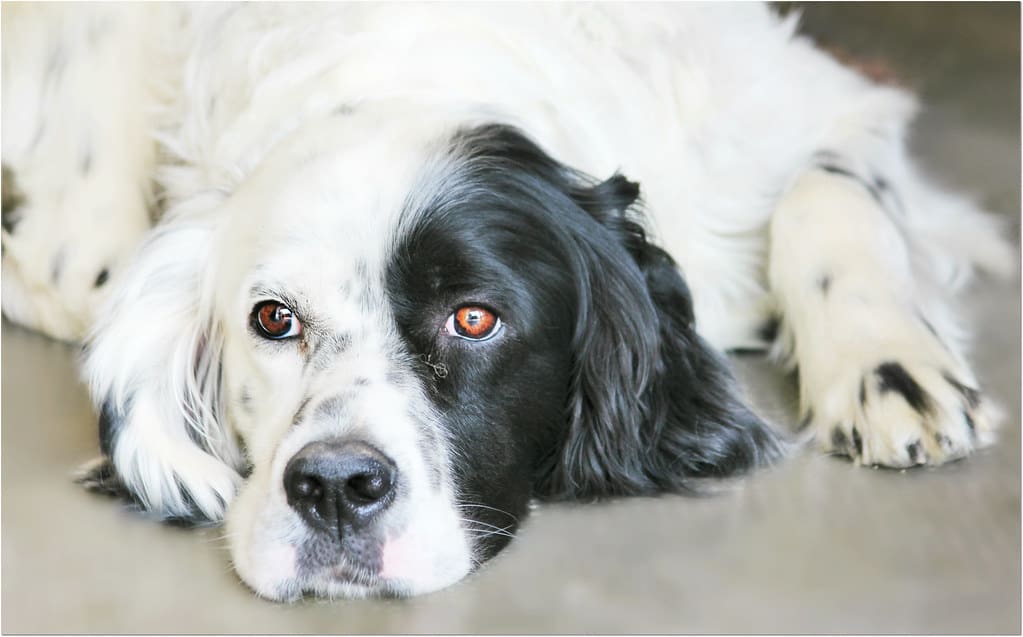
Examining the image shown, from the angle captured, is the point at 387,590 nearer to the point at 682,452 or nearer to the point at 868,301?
the point at 682,452

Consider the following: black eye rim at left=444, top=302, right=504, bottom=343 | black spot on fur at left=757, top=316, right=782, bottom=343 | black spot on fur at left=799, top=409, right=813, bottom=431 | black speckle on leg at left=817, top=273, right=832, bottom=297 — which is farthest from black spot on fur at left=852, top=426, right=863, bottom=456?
black eye rim at left=444, top=302, right=504, bottom=343

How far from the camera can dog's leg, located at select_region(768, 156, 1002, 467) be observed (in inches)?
93.3

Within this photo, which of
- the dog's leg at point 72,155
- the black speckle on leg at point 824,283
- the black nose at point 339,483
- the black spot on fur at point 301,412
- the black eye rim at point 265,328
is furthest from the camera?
the dog's leg at point 72,155

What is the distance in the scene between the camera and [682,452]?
2.43 m

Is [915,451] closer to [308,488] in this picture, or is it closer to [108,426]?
[308,488]

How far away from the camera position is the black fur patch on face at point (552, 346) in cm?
213

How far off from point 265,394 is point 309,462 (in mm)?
343

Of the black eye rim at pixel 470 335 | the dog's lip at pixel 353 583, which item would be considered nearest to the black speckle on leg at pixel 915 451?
the black eye rim at pixel 470 335

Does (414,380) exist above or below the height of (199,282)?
above

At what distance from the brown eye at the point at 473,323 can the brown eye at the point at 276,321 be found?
252mm

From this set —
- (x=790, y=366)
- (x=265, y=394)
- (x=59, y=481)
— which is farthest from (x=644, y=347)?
(x=59, y=481)

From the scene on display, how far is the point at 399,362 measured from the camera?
2.11 m

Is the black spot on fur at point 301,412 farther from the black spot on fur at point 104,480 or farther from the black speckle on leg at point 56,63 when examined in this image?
the black speckle on leg at point 56,63

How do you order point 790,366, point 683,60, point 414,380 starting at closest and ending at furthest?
point 414,380
point 790,366
point 683,60
